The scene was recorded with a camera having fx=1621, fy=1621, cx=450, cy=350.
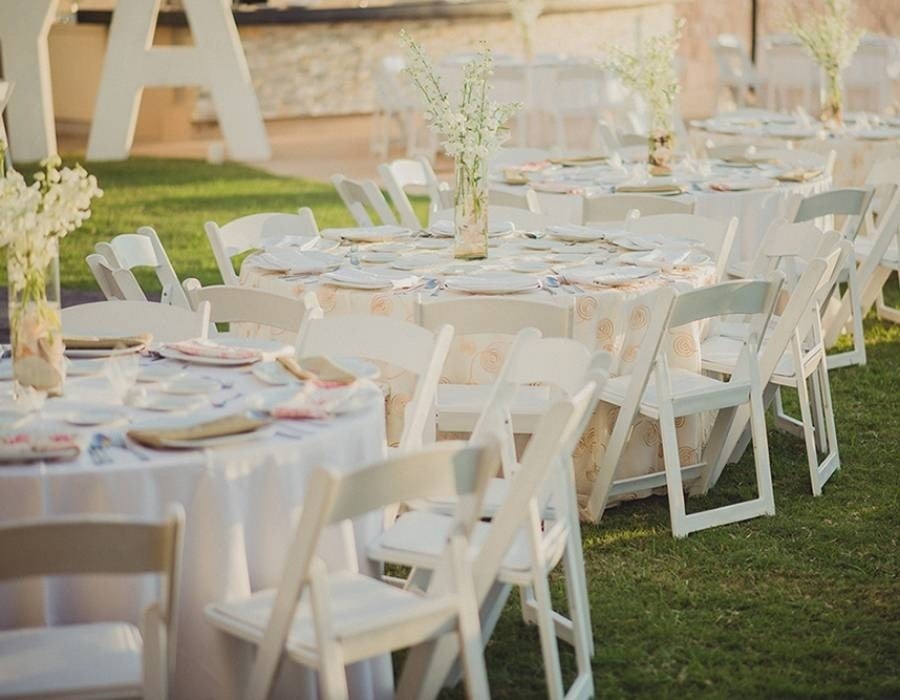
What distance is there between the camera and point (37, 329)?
3.76 m

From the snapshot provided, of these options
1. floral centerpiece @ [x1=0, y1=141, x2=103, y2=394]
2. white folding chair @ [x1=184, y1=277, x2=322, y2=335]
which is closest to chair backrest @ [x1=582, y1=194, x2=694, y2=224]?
white folding chair @ [x1=184, y1=277, x2=322, y2=335]

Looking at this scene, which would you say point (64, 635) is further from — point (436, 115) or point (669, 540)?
point (436, 115)

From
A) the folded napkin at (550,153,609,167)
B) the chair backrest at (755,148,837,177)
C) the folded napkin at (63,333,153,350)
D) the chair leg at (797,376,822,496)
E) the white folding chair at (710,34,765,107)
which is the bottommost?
the chair leg at (797,376,822,496)

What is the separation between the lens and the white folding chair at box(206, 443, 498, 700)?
9.62ft

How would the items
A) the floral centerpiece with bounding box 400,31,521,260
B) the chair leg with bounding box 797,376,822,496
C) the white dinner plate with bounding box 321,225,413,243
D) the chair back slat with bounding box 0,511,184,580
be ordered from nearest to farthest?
the chair back slat with bounding box 0,511,184,580 < the floral centerpiece with bounding box 400,31,521,260 < the chair leg with bounding box 797,376,822,496 < the white dinner plate with bounding box 321,225,413,243

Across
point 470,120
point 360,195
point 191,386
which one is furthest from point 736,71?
point 191,386

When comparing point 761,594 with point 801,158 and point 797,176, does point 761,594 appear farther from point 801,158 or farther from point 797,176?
point 801,158

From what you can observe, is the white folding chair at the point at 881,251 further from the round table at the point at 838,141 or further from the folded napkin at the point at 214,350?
the folded napkin at the point at 214,350

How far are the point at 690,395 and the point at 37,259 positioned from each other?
2183 mm

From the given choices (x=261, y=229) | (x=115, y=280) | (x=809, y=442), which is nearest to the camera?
(x=115, y=280)

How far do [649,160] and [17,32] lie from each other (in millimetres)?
7031

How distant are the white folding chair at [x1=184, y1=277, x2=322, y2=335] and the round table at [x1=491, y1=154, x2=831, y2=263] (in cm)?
245

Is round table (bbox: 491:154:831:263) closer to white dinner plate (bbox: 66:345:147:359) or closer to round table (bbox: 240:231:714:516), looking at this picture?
round table (bbox: 240:231:714:516)

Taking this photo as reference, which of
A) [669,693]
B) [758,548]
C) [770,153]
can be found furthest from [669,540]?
[770,153]
